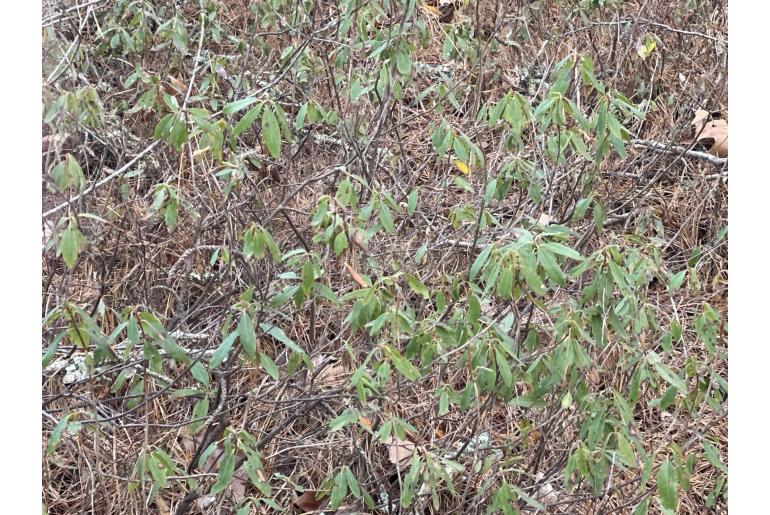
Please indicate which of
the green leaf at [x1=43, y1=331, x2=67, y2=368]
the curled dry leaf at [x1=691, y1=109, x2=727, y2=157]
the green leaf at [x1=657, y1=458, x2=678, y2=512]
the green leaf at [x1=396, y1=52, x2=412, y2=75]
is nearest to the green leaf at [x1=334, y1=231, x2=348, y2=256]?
the green leaf at [x1=43, y1=331, x2=67, y2=368]

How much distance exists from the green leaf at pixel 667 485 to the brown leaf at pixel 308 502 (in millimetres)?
883

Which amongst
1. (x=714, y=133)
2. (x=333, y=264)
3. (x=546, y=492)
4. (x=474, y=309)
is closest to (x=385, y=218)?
(x=474, y=309)

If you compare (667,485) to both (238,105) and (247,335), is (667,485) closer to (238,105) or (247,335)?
(247,335)

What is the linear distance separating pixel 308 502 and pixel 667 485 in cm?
92

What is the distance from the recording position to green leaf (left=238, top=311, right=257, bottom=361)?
180cm

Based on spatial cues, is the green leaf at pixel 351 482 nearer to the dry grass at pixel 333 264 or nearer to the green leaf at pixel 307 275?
the dry grass at pixel 333 264

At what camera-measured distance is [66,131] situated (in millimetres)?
1784

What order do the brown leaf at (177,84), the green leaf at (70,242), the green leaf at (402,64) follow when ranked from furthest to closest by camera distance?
the brown leaf at (177,84)
the green leaf at (402,64)
the green leaf at (70,242)

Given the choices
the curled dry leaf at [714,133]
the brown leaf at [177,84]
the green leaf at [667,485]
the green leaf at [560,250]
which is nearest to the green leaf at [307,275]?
the green leaf at [560,250]

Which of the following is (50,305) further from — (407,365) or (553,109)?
(553,109)

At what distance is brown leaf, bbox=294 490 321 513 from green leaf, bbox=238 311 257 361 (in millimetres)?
614

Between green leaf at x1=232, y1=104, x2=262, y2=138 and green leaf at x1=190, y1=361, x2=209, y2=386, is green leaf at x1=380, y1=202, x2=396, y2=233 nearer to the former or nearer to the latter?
green leaf at x1=232, y1=104, x2=262, y2=138

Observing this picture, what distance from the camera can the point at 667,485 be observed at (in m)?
1.86

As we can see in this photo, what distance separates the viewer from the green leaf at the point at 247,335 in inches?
70.7
